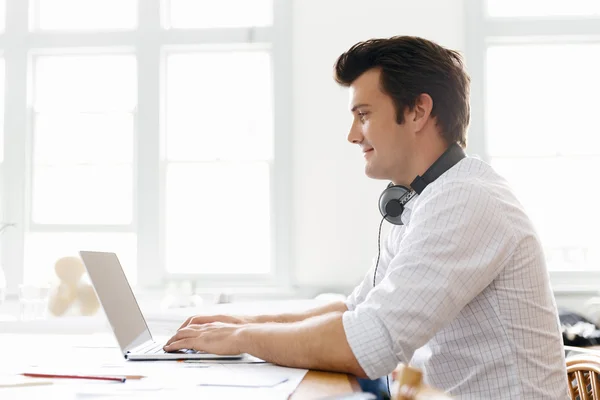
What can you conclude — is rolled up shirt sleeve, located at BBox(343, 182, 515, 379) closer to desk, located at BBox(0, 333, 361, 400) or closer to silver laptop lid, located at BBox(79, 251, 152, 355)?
desk, located at BBox(0, 333, 361, 400)

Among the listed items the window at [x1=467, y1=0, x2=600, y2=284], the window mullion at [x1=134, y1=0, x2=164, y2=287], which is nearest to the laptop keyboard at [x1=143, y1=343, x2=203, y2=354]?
the window mullion at [x1=134, y1=0, x2=164, y2=287]

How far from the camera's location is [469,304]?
4.39 ft

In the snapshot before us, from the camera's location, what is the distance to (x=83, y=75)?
3854 mm

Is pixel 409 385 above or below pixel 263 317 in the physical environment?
above

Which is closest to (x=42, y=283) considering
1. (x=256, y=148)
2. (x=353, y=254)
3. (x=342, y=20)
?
(x=256, y=148)

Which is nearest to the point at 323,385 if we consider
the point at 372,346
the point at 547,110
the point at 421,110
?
the point at 372,346

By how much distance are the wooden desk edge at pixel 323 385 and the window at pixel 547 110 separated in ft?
8.44

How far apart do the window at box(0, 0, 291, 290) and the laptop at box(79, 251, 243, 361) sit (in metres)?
1.99

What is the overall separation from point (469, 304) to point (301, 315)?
547 millimetres

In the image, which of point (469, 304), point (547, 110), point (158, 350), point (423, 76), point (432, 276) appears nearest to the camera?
point (432, 276)

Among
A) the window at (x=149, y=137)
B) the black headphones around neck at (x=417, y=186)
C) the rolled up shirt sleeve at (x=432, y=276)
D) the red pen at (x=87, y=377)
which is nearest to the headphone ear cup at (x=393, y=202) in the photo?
the black headphones around neck at (x=417, y=186)

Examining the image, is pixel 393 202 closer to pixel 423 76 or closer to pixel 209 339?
pixel 423 76

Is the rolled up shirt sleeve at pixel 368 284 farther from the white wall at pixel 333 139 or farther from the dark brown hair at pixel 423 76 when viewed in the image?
the white wall at pixel 333 139

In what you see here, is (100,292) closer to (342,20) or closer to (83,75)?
(342,20)
